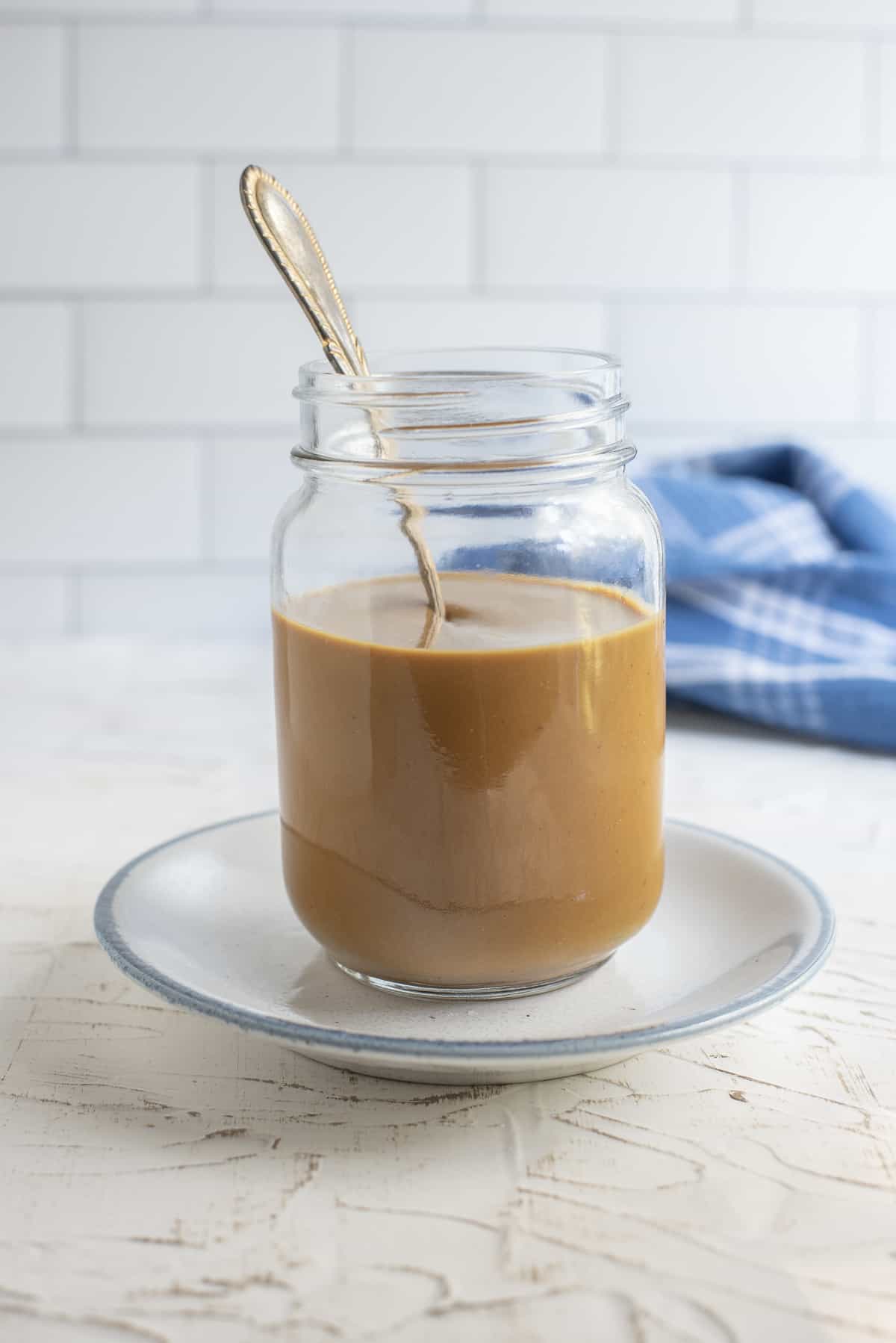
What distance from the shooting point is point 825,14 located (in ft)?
4.39

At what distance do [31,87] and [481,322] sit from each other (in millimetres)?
481

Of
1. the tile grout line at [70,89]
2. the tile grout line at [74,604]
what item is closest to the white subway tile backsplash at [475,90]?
the tile grout line at [70,89]

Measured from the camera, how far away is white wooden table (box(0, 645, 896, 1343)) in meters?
0.40

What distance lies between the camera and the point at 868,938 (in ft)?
2.21

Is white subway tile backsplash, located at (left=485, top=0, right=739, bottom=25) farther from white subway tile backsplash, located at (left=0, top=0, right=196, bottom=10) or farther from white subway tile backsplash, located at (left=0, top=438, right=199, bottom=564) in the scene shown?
white subway tile backsplash, located at (left=0, top=438, right=199, bottom=564)

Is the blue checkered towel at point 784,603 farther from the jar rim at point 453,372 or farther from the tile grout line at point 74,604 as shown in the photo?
the tile grout line at point 74,604

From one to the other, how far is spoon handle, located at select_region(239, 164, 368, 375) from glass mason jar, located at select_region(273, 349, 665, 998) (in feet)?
0.05

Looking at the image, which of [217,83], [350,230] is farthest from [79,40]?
[350,230]

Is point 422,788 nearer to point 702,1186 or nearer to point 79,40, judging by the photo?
point 702,1186

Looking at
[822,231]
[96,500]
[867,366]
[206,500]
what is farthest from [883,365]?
[96,500]

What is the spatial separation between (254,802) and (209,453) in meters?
0.59

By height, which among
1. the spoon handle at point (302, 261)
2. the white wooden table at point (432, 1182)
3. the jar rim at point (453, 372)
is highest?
the spoon handle at point (302, 261)

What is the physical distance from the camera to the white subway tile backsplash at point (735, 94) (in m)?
1.33

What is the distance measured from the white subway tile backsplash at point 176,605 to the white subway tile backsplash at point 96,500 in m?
0.03
